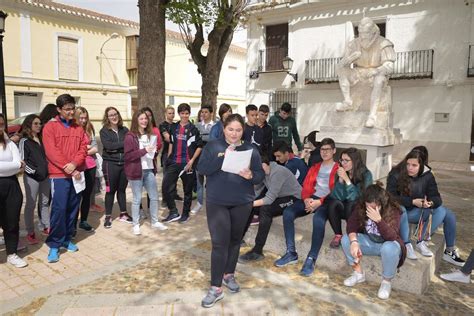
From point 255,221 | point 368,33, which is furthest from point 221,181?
point 368,33

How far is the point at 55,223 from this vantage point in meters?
4.18

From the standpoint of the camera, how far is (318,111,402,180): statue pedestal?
552cm

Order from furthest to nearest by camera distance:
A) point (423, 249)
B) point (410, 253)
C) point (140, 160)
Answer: point (140, 160), point (423, 249), point (410, 253)

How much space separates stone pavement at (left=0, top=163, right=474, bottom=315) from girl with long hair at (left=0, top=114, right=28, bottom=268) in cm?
17

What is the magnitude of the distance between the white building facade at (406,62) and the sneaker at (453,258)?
10.6 m

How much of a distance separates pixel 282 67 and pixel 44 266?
15.5 metres

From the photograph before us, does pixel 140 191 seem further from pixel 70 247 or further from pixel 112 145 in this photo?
pixel 70 247

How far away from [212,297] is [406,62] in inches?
548

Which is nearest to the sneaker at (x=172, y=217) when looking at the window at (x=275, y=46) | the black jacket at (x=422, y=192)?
the black jacket at (x=422, y=192)

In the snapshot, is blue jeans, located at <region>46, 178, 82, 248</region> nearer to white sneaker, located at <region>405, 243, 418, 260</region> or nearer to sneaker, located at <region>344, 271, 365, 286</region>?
sneaker, located at <region>344, 271, 365, 286</region>

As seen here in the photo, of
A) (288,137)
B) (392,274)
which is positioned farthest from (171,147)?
(392,274)

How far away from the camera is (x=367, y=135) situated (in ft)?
18.2

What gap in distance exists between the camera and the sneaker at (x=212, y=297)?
124 inches

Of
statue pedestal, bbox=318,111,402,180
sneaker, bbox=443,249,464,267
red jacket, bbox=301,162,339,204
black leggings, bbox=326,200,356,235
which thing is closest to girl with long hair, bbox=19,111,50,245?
red jacket, bbox=301,162,339,204
